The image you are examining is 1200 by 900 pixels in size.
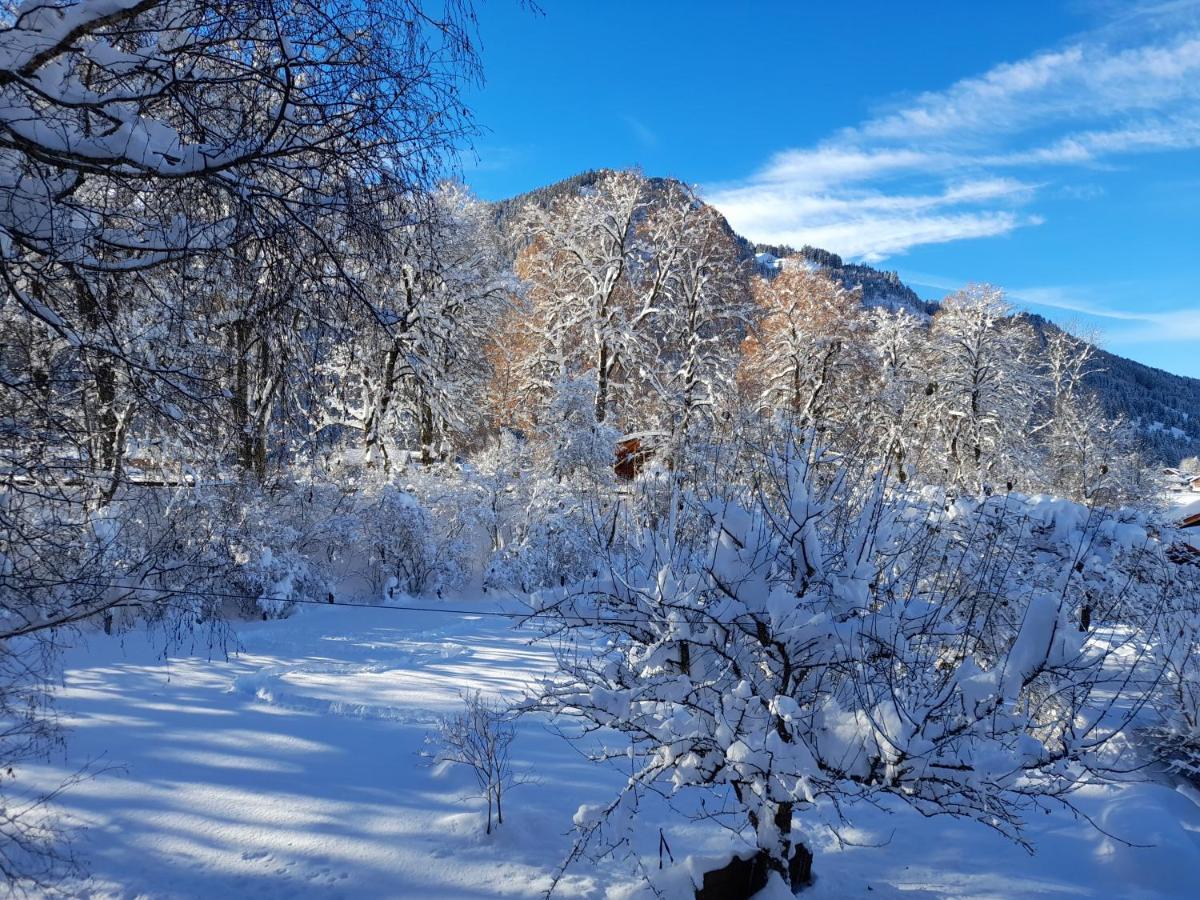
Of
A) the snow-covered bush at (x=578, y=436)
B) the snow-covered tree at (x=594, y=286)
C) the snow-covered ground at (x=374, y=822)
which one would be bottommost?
the snow-covered ground at (x=374, y=822)

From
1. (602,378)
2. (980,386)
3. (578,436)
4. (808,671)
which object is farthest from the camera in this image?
(980,386)

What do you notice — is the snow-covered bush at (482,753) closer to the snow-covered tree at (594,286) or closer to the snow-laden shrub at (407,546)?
the snow-laden shrub at (407,546)

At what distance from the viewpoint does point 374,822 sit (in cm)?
536

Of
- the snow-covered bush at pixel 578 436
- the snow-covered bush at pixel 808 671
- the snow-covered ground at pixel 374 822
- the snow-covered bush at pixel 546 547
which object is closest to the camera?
the snow-covered bush at pixel 808 671

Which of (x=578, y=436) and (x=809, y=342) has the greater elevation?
(x=809, y=342)

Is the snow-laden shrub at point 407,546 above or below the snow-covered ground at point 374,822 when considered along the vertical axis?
above

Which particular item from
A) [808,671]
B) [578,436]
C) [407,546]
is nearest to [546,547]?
[578,436]

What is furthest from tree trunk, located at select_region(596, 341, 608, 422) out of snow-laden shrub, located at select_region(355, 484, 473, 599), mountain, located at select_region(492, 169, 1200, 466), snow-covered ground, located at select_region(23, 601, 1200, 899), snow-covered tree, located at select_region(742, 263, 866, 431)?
mountain, located at select_region(492, 169, 1200, 466)

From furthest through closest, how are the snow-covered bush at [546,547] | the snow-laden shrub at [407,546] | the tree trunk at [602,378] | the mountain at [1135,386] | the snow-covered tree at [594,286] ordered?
the mountain at [1135,386]
the snow-covered tree at [594,286]
the tree trunk at [602,378]
the snow-covered bush at [546,547]
the snow-laden shrub at [407,546]

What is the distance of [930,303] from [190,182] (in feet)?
388

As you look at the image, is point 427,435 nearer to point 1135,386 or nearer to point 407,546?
point 407,546

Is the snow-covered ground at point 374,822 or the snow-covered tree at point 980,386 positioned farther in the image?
the snow-covered tree at point 980,386

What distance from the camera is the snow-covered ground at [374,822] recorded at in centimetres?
468

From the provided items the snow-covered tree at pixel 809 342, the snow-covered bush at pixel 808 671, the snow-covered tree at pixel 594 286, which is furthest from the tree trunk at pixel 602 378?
the snow-covered bush at pixel 808 671
